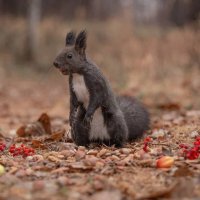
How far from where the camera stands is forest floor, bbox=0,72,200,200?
12.0 ft

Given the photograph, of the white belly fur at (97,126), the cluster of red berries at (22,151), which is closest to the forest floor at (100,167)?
the cluster of red berries at (22,151)

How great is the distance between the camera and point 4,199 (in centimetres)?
352

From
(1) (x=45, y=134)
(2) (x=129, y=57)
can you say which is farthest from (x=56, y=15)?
(1) (x=45, y=134)

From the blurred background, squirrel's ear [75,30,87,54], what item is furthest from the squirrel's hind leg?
the blurred background

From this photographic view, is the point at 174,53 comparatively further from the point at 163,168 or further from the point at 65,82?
the point at 163,168

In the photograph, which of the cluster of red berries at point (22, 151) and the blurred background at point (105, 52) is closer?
the cluster of red berries at point (22, 151)

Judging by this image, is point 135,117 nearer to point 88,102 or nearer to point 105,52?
point 88,102

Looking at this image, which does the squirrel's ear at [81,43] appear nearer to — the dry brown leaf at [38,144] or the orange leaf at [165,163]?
the dry brown leaf at [38,144]

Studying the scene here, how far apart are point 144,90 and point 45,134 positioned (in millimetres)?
4502

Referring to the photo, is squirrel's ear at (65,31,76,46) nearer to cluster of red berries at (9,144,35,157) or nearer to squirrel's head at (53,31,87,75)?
squirrel's head at (53,31,87,75)

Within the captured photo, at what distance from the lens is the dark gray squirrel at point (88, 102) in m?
5.51

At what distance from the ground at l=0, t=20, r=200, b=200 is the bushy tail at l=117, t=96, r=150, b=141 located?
128 mm


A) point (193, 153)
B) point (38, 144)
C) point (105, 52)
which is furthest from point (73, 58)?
point (105, 52)

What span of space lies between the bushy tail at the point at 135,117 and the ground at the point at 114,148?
0.42 feet
